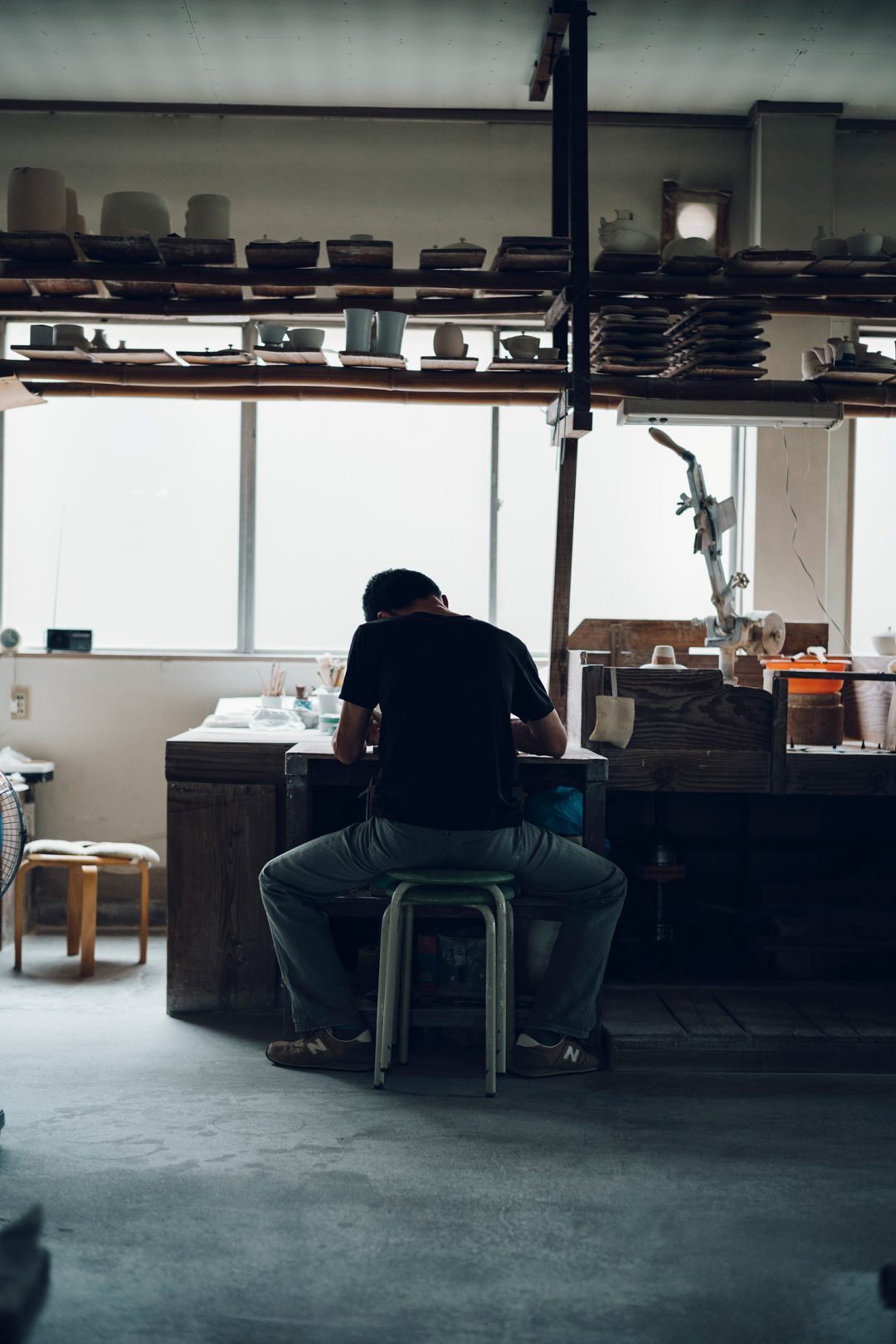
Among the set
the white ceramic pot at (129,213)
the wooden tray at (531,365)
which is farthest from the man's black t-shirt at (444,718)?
the white ceramic pot at (129,213)

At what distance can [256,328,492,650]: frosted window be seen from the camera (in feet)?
17.2

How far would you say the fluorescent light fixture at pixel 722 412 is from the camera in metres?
3.84

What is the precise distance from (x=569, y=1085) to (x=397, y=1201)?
848 mm

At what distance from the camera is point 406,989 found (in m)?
3.32

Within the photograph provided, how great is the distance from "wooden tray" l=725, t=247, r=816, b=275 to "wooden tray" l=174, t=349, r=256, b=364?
177cm

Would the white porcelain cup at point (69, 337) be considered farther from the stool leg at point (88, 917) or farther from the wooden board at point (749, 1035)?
the wooden board at point (749, 1035)

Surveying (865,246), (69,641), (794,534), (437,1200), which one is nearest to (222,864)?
(437,1200)

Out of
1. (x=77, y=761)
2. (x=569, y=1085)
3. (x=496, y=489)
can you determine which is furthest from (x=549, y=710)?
(x=77, y=761)

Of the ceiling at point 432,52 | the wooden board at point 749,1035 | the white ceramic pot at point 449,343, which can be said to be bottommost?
the wooden board at point 749,1035

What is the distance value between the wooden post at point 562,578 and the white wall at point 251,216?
1428mm

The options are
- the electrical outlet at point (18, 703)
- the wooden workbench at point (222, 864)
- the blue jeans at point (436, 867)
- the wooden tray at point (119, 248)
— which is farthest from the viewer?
the electrical outlet at point (18, 703)

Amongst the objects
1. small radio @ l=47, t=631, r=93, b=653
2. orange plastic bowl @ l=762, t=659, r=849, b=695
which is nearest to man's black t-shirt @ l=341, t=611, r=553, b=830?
orange plastic bowl @ l=762, t=659, r=849, b=695

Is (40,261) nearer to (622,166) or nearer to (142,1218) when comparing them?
(622,166)

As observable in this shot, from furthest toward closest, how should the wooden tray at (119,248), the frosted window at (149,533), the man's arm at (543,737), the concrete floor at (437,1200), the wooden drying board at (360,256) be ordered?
the frosted window at (149,533)
the wooden drying board at (360,256)
the wooden tray at (119,248)
the man's arm at (543,737)
the concrete floor at (437,1200)
